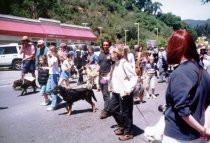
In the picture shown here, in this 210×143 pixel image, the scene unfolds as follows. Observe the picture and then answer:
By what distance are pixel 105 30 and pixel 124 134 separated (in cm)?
7931

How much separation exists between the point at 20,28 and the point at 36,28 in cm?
366

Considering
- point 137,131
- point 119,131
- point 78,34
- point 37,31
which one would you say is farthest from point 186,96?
point 78,34

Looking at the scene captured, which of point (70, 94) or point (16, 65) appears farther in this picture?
point (16, 65)

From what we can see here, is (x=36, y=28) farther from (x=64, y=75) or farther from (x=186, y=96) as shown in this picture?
(x=186, y=96)

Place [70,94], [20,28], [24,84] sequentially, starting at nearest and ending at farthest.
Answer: [70,94] < [24,84] < [20,28]

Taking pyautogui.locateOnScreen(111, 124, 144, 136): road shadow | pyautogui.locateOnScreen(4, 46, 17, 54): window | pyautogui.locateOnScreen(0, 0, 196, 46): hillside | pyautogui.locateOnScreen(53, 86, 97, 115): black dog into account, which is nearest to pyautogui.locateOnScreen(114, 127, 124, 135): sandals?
pyautogui.locateOnScreen(111, 124, 144, 136): road shadow

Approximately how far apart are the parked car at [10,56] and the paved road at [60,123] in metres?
17.9

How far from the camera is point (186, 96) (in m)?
2.96

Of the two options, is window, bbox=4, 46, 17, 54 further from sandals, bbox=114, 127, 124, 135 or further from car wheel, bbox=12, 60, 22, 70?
sandals, bbox=114, 127, 124, 135

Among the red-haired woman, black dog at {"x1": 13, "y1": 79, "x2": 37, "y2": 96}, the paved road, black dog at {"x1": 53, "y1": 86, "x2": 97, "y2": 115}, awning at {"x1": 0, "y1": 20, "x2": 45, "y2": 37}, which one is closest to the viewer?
the red-haired woman

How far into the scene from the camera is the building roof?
3509 centimetres

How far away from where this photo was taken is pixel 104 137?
7.49 m

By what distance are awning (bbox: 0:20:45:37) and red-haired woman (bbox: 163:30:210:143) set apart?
1273 inches

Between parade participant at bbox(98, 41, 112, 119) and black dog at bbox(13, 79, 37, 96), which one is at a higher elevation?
parade participant at bbox(98, 41, 112, 119)
